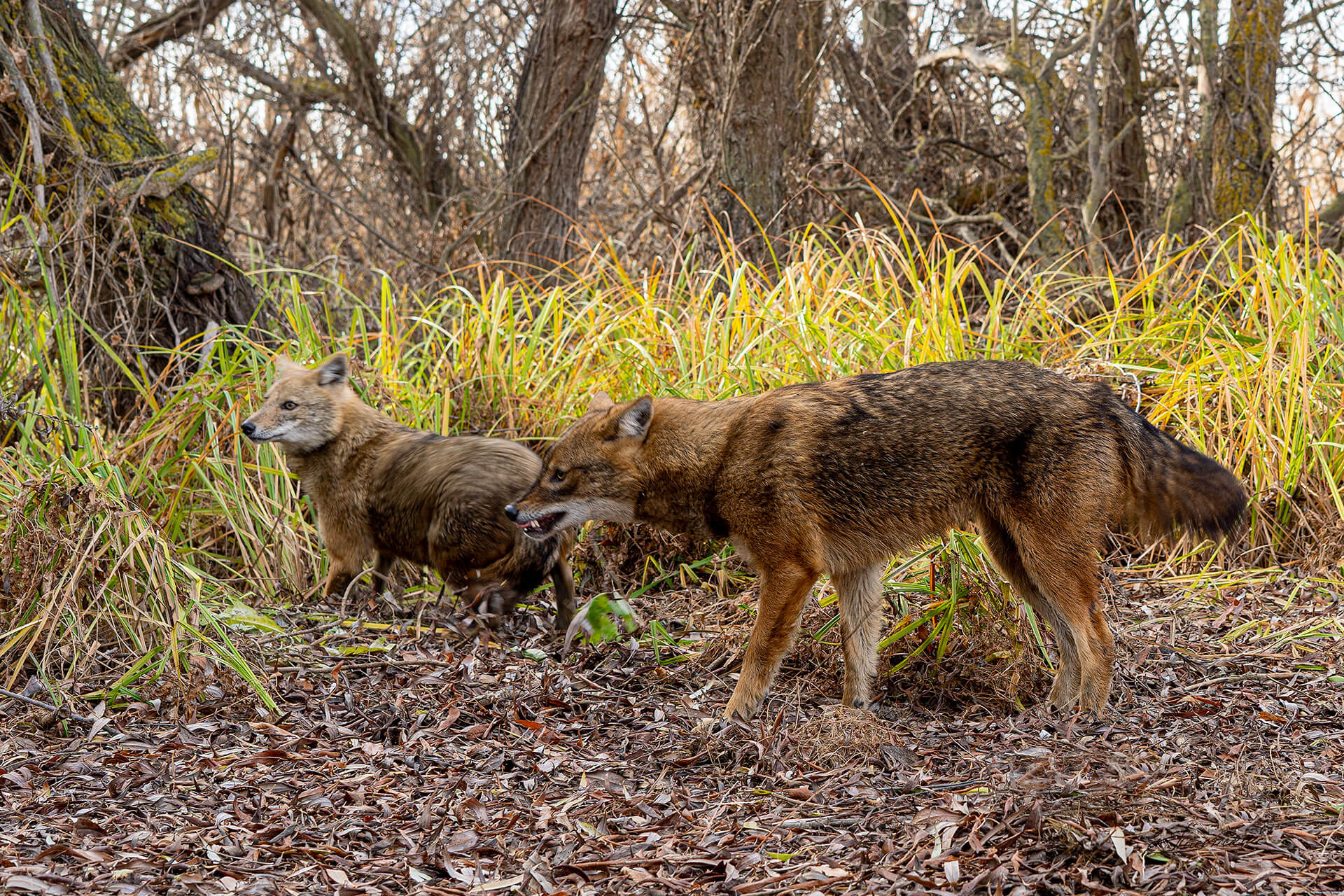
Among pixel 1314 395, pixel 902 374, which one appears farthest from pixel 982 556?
pixel 1314 395

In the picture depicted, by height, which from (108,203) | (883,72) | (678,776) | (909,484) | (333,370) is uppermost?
(883,72)

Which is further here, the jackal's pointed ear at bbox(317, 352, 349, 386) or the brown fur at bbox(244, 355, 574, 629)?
the jackal's pointed ear at bbox(317, 352, 349, 386)

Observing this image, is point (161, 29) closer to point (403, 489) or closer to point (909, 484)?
point (403, 489)

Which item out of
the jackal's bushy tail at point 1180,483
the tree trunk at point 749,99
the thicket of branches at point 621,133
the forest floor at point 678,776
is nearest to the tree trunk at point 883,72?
the thicket of branches at point 621,133

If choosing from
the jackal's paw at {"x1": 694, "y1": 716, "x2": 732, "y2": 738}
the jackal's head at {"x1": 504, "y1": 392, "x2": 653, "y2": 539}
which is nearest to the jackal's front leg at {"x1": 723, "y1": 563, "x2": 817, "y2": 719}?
the jackal's paw at {"x1": 694, "y1": 716, "x2": 732, "y2": 738}

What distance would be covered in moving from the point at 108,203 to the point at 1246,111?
7740 millimetres

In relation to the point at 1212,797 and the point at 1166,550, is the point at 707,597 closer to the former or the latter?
the point at 1166,550

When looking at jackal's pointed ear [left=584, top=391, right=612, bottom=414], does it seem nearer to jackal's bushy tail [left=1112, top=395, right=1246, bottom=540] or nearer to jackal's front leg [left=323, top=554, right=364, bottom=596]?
jackal's front leg [left=323, top=554, right=364, bottom=596]

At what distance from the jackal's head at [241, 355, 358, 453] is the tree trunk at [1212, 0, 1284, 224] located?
657cm

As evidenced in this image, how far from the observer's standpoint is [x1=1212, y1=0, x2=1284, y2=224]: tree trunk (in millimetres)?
8820

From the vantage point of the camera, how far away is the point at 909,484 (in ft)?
14.8

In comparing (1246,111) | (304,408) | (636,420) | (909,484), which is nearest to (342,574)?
(304,408)

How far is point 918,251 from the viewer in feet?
24.7

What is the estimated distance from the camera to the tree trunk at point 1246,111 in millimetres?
8820
